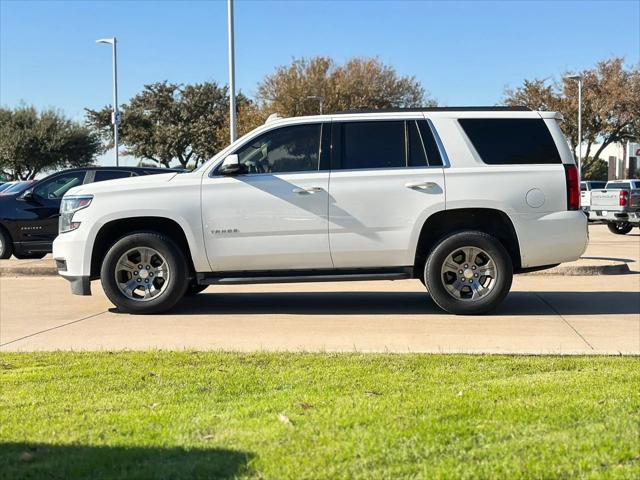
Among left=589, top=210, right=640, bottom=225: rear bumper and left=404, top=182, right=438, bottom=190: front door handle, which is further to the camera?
left=589, top=210, right=640, bottom=225: rear bumper

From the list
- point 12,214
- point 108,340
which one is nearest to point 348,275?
point 108,340

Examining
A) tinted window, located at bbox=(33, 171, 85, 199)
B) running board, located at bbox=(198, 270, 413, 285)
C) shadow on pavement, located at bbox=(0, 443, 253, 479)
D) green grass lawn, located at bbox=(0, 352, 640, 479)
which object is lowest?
shadow on pavement, located at bbox=(0, 443, 253, 479)

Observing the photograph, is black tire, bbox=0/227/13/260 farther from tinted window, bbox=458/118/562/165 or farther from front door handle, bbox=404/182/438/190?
tinted window, bbox=458/118/562/165

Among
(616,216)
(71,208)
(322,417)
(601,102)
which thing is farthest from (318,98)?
(322,417)

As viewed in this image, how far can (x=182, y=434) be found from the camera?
4023mm

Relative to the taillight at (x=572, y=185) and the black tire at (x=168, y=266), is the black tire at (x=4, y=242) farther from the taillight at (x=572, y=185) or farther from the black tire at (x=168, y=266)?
the taillight at (x=572, y=185)

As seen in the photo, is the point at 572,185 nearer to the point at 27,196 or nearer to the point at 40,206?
the point at 40,206

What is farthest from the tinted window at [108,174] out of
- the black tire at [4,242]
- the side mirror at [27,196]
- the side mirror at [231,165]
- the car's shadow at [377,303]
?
the side mirror at [231,165]

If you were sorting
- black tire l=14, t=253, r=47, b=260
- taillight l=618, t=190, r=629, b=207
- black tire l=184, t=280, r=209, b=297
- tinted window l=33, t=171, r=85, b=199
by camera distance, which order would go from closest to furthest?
1. black tire l=184, t=280, r=209, b=297
2. tinted window l=33, t=171, r=85, b=199
3. black tire l=14, t=253, r=47, b=260
4. taillight l=618, t=190, r=629, b=207

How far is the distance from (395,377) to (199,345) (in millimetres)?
2268

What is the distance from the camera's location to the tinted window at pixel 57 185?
562 inches

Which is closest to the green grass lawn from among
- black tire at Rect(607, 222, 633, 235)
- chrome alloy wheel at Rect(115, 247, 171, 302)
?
chrome alloy wheel at Rect(115, 247, 171, 302)

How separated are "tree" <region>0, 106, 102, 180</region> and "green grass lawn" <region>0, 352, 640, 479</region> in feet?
162

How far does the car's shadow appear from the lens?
8734 millimetres
